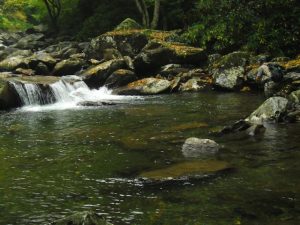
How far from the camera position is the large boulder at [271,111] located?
603 inches

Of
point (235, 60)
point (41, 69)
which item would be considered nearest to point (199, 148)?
point (235, 60)

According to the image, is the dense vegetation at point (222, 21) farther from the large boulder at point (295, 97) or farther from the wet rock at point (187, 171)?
the wet rock at point (187, 171)

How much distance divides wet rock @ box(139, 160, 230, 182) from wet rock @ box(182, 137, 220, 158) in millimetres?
774

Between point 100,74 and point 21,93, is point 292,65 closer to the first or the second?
point 100,74

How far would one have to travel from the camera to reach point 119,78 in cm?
2777

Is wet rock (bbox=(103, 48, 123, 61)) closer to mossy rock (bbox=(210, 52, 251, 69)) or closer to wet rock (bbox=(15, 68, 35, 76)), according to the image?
wet rock (bbox=(15, 68, 35, 76))

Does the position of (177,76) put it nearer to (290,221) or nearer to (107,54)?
(107,54)

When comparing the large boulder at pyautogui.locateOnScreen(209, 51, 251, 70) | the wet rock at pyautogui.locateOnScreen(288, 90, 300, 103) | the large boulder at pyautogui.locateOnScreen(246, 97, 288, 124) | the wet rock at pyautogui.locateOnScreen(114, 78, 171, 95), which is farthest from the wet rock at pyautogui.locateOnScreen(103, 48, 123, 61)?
the large boulder at pyautogui.locateOnScreen(246, 97, 288, 124)

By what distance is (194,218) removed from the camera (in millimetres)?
7402

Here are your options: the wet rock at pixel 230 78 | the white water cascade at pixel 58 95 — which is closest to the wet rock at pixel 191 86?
the wet rock at pixel 230 78

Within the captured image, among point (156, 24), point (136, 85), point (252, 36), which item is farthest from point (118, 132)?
point (156, 24)

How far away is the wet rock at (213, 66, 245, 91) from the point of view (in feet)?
81.4

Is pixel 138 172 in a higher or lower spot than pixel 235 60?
lower

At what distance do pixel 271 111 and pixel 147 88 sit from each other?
37.4 feet
